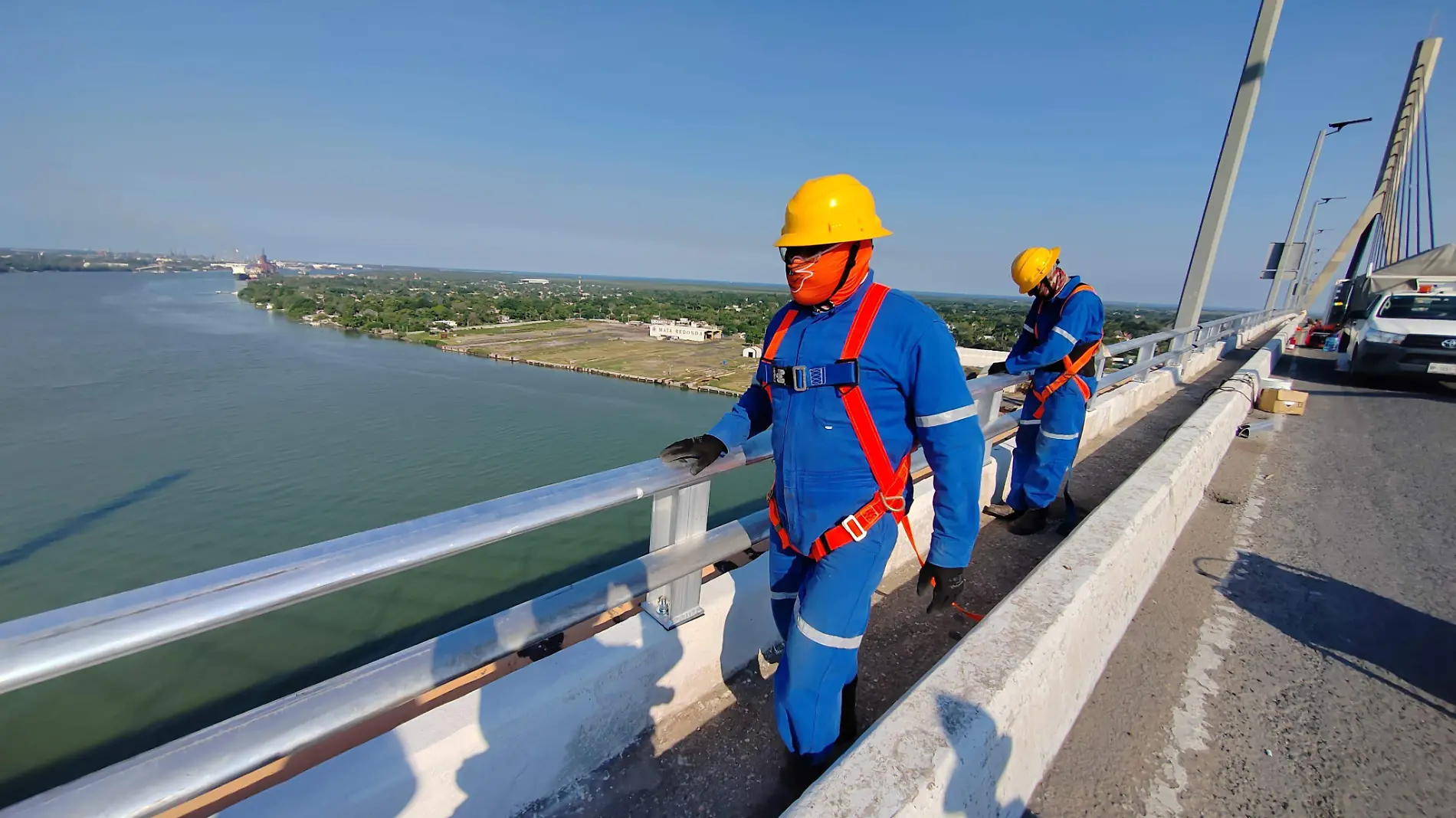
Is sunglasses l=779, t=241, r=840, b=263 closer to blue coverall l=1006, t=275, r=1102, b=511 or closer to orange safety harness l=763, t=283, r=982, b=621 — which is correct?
orange safety harness l=763, t=283, r=982, b=621

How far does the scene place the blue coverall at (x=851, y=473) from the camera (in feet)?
6.02

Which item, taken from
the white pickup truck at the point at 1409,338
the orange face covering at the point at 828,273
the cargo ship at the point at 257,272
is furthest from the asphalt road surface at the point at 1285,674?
the cargo ship at the point at 257,272

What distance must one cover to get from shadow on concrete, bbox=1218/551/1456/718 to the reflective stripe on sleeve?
6.98 ft

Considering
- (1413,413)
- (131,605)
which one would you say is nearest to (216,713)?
(131,605)

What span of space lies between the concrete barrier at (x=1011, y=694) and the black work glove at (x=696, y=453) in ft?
2.87

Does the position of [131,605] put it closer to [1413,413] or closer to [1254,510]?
[1254,510]

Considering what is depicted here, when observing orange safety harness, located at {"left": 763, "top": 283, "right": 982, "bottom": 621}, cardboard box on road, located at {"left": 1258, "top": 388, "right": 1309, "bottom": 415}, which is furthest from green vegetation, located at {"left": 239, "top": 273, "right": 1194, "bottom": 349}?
orange safety harness, located at {"left": 763, "top": 283, "right": 982, "bottom": 621}

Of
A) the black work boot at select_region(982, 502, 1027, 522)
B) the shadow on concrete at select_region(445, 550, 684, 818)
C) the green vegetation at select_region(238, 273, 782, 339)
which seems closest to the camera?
the shadow on concrete at select_region(445, 550, 684, 818)

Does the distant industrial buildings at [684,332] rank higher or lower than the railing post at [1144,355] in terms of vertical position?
lower

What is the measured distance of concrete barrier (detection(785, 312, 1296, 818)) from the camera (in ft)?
4.26

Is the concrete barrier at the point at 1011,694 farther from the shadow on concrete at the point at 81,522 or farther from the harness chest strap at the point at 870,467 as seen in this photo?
the shadow on concrete at the point at 81,522

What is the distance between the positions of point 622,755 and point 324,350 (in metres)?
75.0

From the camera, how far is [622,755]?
6.43 ft

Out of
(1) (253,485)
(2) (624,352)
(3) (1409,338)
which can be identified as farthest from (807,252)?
(2) (624,352)
